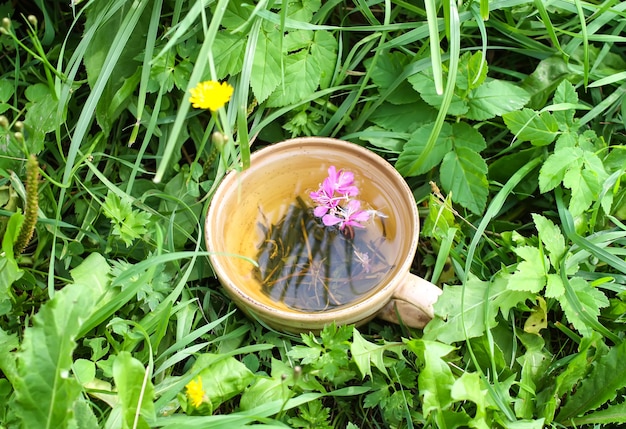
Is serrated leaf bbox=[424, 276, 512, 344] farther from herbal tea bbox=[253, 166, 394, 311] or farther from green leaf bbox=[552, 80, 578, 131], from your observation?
green leaf bbox=[552, 80, 578, 131]

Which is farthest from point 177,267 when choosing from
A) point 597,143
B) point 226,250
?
point 597,143

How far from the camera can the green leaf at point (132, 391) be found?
1099mm

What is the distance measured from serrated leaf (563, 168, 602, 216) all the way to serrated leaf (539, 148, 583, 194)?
24 millimetres

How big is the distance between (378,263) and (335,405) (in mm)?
338

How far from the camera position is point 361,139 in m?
1.61

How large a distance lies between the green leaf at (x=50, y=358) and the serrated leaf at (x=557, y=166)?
1.00 meters

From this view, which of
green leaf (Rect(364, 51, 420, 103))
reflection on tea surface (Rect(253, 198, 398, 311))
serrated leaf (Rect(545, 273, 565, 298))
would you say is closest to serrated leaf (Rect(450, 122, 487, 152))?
green leaf (Rect(364, 51, 420, 103))

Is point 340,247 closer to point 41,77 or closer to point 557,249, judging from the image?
point 557,249

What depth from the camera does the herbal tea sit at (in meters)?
1.49

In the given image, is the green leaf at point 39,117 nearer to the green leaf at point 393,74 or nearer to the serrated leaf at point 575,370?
the green leaf at point 393,74

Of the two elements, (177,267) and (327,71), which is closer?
(177,267)

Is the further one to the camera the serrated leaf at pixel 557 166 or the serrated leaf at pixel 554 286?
the serrated leaf at pixel 557 166

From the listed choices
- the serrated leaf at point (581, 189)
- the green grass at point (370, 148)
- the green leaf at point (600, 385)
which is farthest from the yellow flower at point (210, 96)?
the green leaf at point (600, 385)

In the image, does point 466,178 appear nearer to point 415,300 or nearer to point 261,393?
point 415,300
